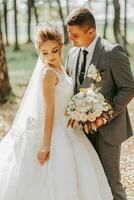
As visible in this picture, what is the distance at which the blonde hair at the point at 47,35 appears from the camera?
4367mm

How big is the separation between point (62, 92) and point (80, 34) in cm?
55

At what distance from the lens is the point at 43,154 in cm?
450

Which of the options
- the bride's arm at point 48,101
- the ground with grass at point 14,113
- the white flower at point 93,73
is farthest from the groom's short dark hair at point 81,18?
the ground with grass at point 14,113

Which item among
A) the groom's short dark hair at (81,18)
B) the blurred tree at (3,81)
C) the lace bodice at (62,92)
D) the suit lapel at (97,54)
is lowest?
the blurred tree at (3,81)

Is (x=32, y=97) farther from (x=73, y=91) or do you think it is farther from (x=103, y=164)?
(x=103, y=164)

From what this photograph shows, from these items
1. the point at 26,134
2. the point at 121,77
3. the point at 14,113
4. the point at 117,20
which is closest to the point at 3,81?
the point at 14,113

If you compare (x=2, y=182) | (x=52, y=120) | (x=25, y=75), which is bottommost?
(x=25, y=75)

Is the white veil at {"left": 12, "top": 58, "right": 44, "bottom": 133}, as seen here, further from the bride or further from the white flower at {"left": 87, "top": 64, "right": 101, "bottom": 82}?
the white flower at {"left": 87, "top": 64, "right": 101, "bottom": 82}

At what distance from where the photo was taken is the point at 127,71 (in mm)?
4414

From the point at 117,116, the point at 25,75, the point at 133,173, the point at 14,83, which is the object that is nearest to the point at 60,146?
the point at 117,116

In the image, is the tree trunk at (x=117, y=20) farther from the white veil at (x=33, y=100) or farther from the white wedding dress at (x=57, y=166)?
the white wedding dress at (x=57, y=166)

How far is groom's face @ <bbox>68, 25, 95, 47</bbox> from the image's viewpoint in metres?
4.34

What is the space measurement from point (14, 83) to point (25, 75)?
3.30 meters

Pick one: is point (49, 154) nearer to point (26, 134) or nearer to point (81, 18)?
point (26, 134)
